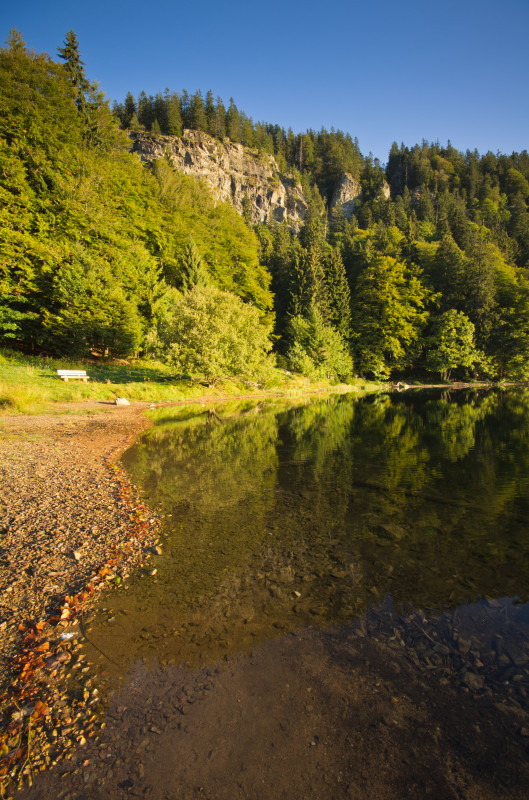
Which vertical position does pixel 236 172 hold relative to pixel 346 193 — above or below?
below

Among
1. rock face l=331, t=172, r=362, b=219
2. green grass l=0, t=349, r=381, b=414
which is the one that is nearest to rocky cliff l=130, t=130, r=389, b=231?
rock face l=331, t=172, r=362, b=219

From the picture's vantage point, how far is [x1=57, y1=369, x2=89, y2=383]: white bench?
24.9m

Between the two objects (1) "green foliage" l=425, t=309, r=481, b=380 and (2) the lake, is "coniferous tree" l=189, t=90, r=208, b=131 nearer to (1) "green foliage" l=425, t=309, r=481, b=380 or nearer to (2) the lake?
(1) "green foliage" l=425, t=309, r=481, b=380

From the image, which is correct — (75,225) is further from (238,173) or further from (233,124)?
(233,124)

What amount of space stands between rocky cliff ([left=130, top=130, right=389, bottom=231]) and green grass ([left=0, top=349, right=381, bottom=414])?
9484cm

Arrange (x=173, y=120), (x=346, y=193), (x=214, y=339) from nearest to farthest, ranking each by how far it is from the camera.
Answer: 1. (x=214, y=339)
2. (x=173, y=120)
3. (x=346, y=193)

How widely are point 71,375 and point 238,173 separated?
12737 centimetres

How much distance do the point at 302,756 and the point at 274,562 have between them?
3.03 metres

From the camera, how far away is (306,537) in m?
6.87

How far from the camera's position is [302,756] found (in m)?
2.93

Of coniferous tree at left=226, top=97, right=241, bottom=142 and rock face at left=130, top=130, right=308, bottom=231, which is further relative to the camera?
coniferous tree at left=226, top=97, right=241, bottom=142

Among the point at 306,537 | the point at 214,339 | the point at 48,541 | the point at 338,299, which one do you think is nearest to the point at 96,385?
the point at 214,339

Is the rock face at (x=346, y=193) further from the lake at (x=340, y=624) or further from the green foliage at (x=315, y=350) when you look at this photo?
the lake at (x=340, y=624)

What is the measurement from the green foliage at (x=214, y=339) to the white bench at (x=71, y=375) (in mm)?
6694
